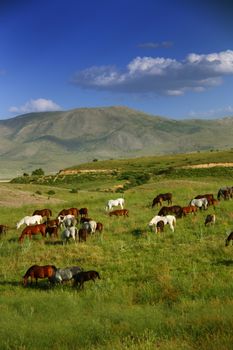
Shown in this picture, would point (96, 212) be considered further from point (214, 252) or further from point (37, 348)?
point (37, 348)

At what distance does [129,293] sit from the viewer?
15297 mm

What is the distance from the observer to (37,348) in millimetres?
11148

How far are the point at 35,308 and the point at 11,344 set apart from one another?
2815 millimetres

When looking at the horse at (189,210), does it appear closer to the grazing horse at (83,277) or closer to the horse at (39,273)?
the grazing horse at (83,277)

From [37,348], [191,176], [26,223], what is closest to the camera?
[37,348]

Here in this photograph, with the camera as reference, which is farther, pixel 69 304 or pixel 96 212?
pixel 96 212

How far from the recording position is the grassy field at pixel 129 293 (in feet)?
37.3

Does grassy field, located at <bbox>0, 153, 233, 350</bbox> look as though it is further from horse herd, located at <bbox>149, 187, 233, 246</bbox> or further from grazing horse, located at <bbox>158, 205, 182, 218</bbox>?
grazing horse, located at <bbox>158, 205, 182, 218</bbox>

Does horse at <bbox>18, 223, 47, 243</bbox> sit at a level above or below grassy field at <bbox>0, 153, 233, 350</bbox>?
above

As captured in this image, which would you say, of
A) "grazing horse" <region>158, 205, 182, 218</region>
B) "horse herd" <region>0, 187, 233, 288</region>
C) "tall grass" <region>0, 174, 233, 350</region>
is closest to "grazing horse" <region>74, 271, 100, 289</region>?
"horse herd" <region>0, 187, 233, 288</region>

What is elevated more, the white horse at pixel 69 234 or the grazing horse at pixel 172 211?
the grazing horse at pixel 172 211

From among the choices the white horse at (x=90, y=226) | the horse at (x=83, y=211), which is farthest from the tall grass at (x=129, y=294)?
the horse at (x=83, y=211)

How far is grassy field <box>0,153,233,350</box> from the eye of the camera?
11383 millimetres

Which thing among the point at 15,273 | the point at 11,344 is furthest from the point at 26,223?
the point at 11,344
